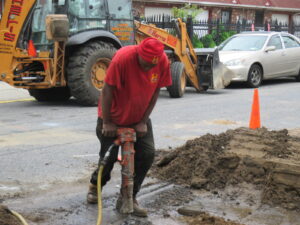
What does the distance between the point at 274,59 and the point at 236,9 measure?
20.0 meters

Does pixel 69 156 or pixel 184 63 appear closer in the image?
pixel 69 156

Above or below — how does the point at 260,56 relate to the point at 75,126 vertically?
above

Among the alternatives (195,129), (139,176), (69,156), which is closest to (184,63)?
(195,129)

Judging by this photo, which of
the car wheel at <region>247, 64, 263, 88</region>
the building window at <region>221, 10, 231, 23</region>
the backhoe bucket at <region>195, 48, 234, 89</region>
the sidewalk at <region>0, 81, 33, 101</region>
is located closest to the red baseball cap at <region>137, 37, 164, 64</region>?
the sidewalk at <region>0, 81, 33, 101</region>

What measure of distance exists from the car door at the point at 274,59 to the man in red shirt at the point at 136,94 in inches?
458

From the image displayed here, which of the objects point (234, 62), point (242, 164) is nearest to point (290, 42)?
point (234, 62)

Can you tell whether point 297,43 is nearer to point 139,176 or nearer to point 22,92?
point 22,92

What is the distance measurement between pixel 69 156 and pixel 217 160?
2083mm

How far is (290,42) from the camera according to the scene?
17188mm

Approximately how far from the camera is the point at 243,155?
586 centimetres

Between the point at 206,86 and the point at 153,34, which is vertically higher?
the point at 153,34

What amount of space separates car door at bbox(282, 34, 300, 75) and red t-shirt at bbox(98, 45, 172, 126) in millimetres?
12936

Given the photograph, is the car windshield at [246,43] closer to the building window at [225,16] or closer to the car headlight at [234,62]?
the car headlight at [234,62]

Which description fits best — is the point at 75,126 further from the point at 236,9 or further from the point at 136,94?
the point at 236,9
